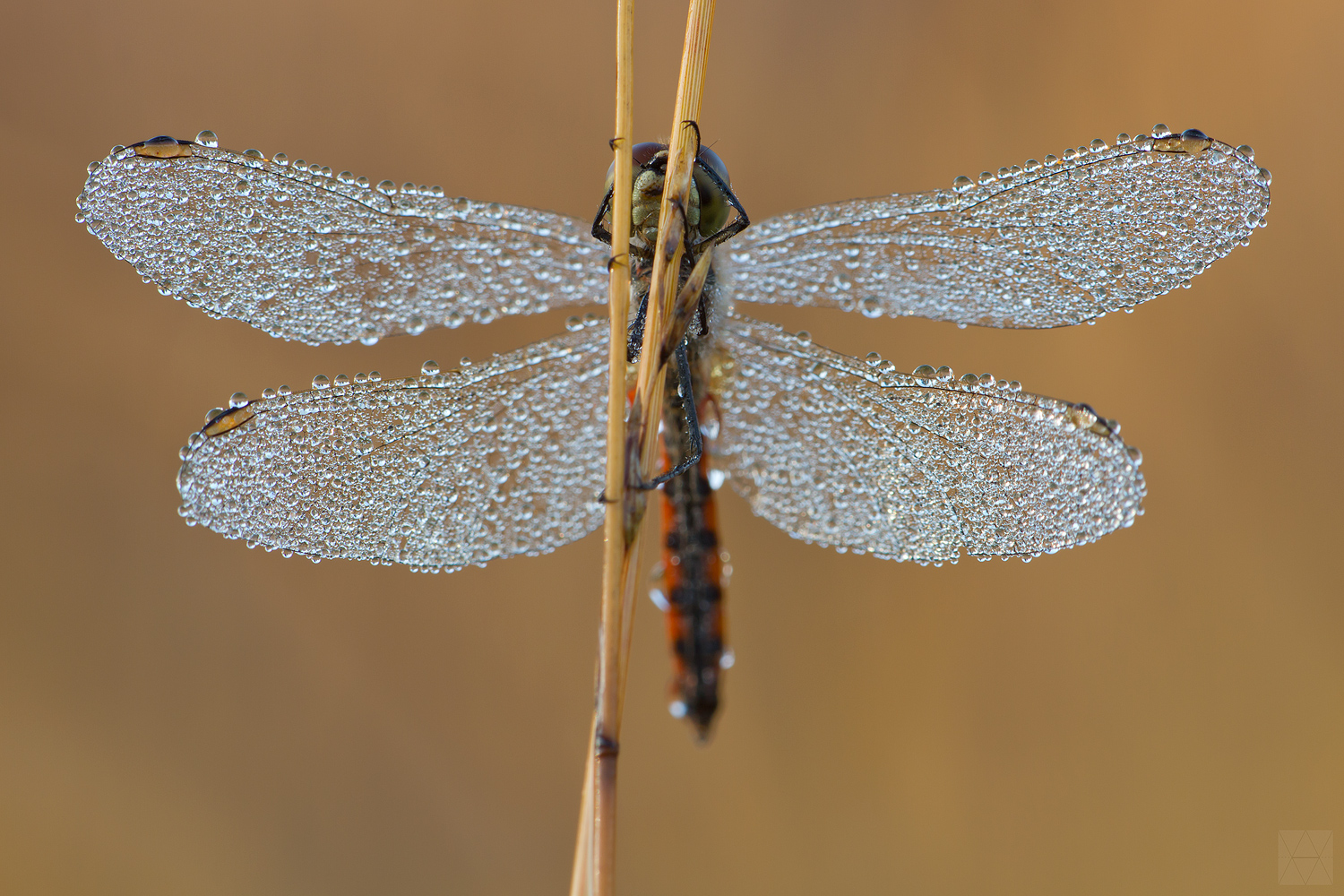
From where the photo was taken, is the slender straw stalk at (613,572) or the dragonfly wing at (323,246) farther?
the dragonfly wing at (323,246)

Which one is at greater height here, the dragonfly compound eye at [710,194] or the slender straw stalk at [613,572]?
the dragonfly compound eye at [710,194]

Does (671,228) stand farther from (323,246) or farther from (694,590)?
(694,590)

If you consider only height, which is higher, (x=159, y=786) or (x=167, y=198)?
(x=167, y=198)

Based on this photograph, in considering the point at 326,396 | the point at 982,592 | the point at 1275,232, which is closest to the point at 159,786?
the point at 326,396

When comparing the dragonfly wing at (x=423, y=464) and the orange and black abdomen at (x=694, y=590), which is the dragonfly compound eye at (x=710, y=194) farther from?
the orange and black abdomen at (x=694, y=590)

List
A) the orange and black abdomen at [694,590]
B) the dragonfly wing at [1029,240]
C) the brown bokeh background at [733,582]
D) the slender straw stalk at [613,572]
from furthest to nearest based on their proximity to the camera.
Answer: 1. the brown bokeh background at [733,582]
2. the orange and black abdomen at [694,590]
3. the dragonfly wing at [1029,240]
4. the slender straw stalk at [613,572]

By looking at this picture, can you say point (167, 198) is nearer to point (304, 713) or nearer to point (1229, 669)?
point (304, 713)

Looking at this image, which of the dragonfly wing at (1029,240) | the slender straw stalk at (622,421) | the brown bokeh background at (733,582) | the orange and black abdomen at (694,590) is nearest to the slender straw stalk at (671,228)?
the slender straw stalk at (622,421)
